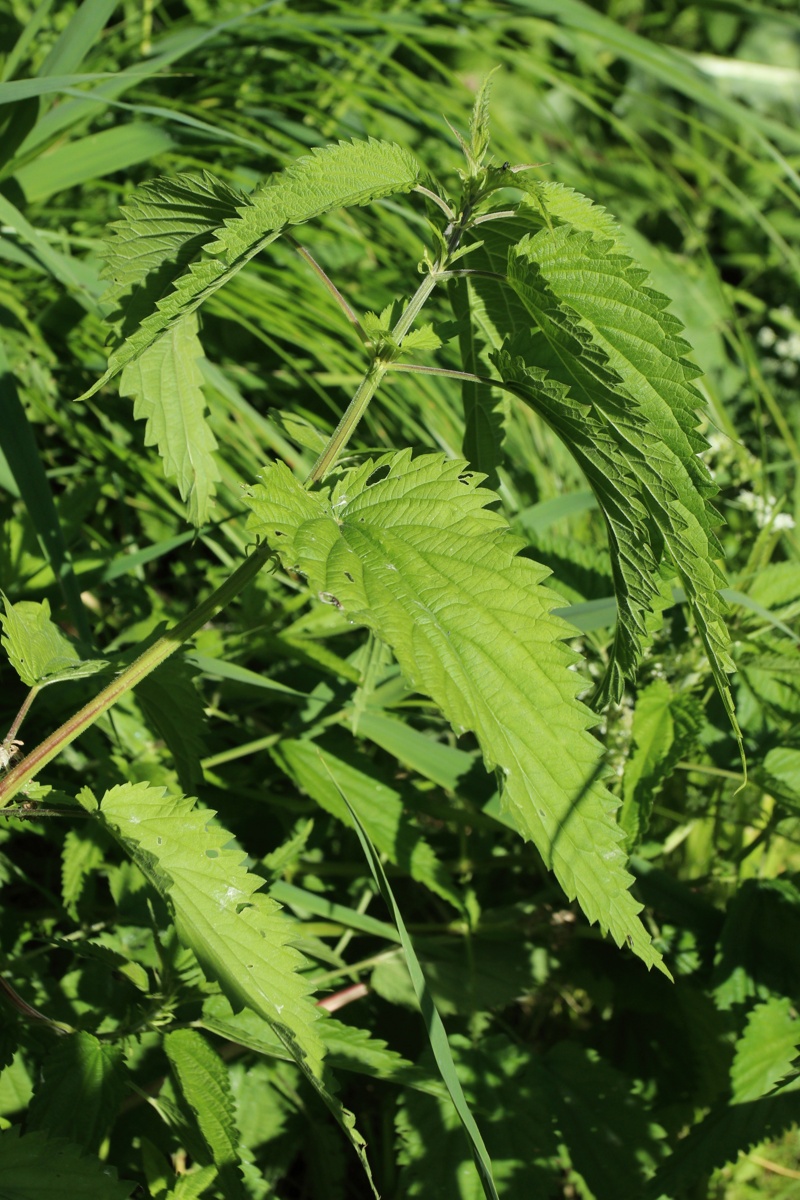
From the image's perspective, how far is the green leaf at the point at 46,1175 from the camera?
85 cm

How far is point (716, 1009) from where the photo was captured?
1408mm

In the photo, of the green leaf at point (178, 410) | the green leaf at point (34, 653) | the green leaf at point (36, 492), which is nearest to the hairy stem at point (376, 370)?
the green leaf at point (178, 410)

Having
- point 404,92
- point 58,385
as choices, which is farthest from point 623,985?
point 404,92

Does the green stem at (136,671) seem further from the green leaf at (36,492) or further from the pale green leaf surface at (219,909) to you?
the green leaf at (36,492)

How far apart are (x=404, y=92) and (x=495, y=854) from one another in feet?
5.85

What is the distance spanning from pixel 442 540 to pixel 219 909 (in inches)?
Answer: 13.9

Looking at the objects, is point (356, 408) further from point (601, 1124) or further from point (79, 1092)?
point (601, 1124)

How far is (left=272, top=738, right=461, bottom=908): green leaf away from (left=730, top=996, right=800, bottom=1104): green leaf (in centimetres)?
39

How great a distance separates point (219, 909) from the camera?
860 millimetres

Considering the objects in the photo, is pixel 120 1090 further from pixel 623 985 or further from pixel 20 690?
pixel 623 985

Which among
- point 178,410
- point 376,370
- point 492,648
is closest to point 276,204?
point 376,370

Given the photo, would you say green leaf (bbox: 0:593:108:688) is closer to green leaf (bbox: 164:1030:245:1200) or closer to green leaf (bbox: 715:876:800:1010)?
green leaf (bbox: 164:1030:245:1200)

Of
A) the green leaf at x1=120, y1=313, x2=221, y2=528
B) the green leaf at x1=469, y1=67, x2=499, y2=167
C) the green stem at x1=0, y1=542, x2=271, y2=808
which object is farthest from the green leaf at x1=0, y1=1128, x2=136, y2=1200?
the green leaf at x1=469, y1=67, x2=499, y2=167

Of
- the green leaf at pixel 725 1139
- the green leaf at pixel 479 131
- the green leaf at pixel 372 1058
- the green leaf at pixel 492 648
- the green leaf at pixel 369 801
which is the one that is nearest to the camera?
the green leaf at pixel 492 648
